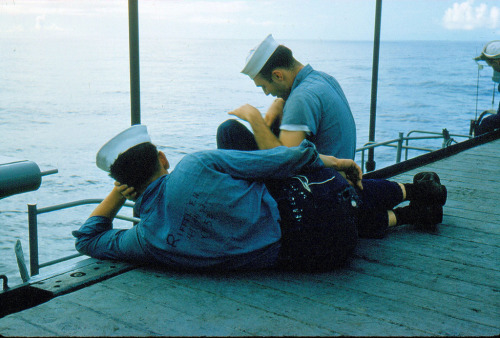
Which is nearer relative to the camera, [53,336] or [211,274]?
[53,336]

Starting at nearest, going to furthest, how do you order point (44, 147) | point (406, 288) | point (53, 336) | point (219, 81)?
point (53, 336), point (406, 288), point (44, 147), point (219, 81)

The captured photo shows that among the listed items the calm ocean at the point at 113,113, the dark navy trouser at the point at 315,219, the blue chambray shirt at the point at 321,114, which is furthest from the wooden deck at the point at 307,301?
the calm ocean at the point at 113,113

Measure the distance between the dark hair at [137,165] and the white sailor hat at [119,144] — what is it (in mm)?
14

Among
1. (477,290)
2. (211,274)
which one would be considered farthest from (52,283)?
(477,290)

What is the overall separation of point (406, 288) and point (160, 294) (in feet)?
3.00

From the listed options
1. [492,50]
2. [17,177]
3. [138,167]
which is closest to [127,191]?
[138,167]

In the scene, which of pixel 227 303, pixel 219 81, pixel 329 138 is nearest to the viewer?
pixel 227 303

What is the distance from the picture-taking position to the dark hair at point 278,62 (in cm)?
243

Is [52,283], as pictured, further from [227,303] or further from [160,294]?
[227,303]

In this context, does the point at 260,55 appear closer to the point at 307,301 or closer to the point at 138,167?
the point at 138,167

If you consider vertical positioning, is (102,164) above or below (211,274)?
above

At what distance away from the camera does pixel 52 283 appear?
2029 mm

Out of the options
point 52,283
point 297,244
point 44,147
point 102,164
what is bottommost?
point 44,147

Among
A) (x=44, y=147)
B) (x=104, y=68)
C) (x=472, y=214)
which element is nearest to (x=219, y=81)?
(x=104, y=68)
